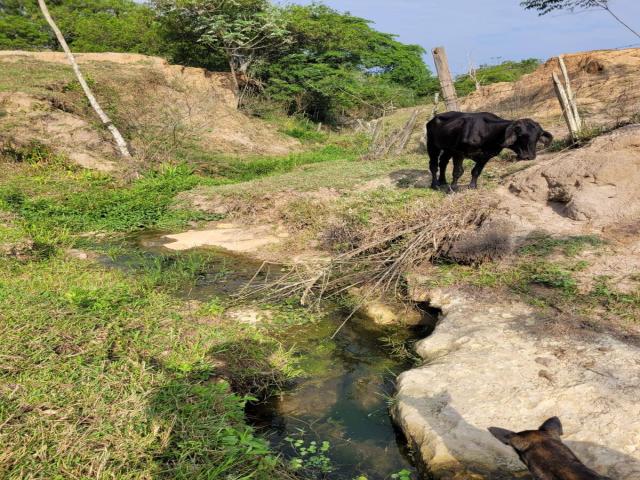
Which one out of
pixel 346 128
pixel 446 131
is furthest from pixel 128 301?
pixel 346 128

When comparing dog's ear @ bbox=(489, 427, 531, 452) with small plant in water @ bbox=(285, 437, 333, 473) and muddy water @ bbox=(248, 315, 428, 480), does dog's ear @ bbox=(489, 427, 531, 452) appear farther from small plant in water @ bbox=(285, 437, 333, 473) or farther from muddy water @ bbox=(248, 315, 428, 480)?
small plant in water @ bbox=(285, 437, 333, 473)

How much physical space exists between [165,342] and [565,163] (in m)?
5.54

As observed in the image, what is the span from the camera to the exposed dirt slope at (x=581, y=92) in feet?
39.9

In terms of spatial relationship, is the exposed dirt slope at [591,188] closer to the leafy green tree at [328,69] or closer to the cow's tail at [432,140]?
the cow's tail at [432,140]

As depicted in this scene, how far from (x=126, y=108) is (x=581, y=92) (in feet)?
51.7

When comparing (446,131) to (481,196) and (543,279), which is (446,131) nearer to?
(481,196)

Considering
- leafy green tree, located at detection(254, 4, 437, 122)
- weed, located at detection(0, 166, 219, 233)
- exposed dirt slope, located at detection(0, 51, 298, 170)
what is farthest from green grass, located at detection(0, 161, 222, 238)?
leafy green tree, located at detection(254, 4, 437, 122)

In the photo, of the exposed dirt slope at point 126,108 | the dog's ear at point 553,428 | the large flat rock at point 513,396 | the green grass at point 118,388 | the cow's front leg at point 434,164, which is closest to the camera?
the dog's ear at point 553,428

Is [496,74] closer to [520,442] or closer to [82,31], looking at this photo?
[82,31]

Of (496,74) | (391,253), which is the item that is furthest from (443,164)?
(496,74)

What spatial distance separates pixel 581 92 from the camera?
14.9 meters

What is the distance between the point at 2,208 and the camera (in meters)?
9.17

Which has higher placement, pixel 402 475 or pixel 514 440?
pixel 514 440

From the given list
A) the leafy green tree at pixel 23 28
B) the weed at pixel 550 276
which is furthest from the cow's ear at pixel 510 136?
the leafy green tree at pixel 23 28
